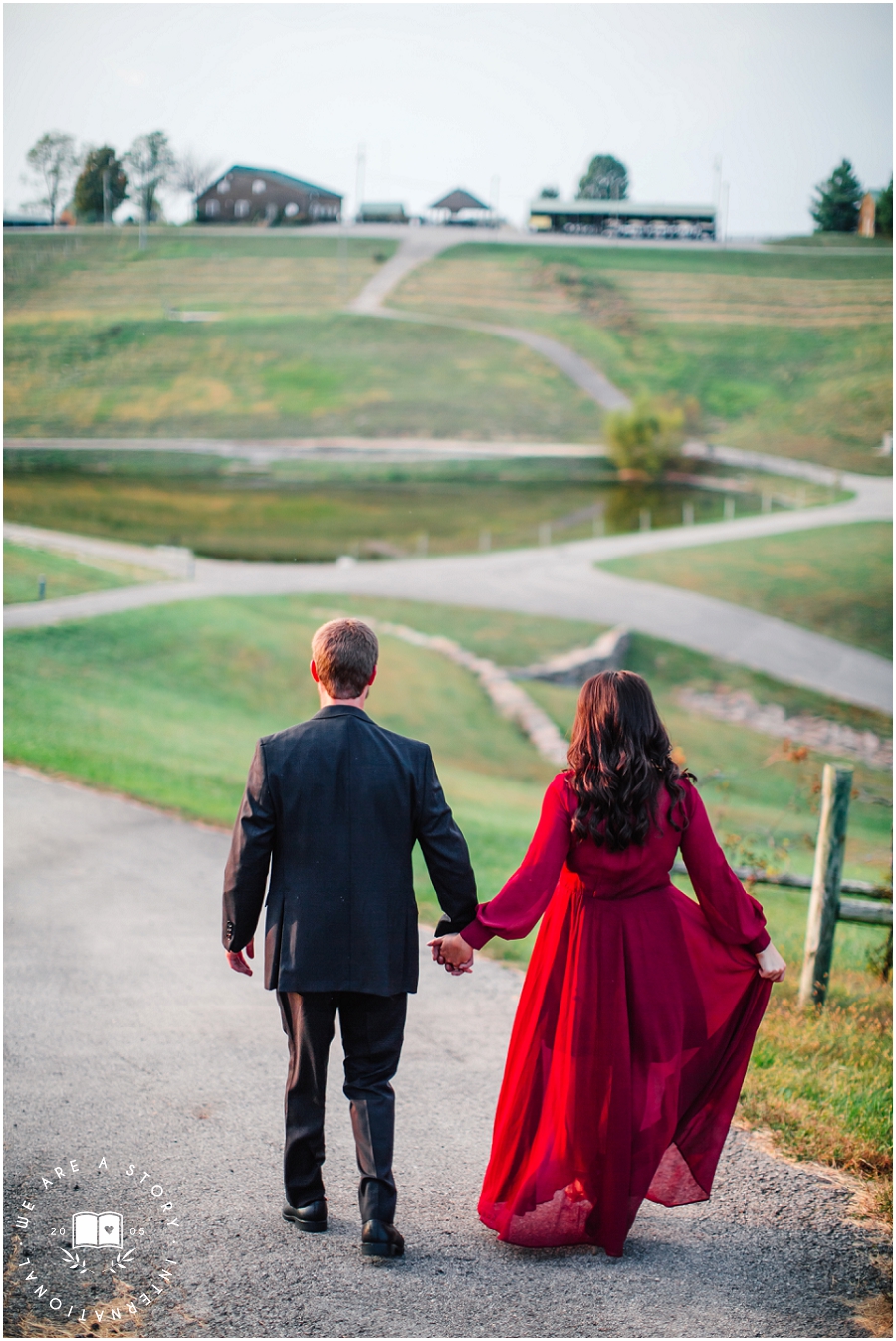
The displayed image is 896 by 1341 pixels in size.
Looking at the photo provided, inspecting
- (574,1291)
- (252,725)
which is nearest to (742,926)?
(574,1291)

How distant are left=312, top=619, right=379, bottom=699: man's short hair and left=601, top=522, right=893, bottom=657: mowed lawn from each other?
20.6 metres

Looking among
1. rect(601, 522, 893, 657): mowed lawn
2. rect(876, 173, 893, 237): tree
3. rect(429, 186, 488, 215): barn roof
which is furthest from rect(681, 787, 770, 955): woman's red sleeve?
rect(429, 186, 488, 215): barn roof

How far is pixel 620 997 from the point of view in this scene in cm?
304

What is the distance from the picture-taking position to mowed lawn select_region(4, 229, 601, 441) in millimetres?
24703

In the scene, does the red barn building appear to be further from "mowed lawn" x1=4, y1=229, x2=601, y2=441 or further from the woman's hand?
the woman's hand

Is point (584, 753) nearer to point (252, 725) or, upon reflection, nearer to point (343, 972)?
point (343, 972)

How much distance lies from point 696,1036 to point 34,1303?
2028 millimetres

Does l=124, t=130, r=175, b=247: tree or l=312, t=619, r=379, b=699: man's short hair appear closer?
l=312, t=619, r=379, b=699: man's short hair

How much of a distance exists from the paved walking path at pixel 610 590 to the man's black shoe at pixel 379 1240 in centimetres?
1565

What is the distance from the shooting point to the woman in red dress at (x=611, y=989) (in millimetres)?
2988

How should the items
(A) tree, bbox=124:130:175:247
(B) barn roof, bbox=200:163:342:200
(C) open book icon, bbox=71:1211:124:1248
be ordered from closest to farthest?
(C) open book icon, bbox=71:1211:124:1248 → (A) tree, bbox=124:130:175:247 → (B) barn roof, bbox=200:163:342:200

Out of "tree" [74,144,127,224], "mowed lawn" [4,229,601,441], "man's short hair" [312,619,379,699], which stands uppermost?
"tree" [74,144,127,224]

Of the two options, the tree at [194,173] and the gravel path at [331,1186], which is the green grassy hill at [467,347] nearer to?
the tree at [194,173]

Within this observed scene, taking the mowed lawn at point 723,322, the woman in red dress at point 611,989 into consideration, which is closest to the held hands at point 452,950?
the woman in red dress at point 611,989
